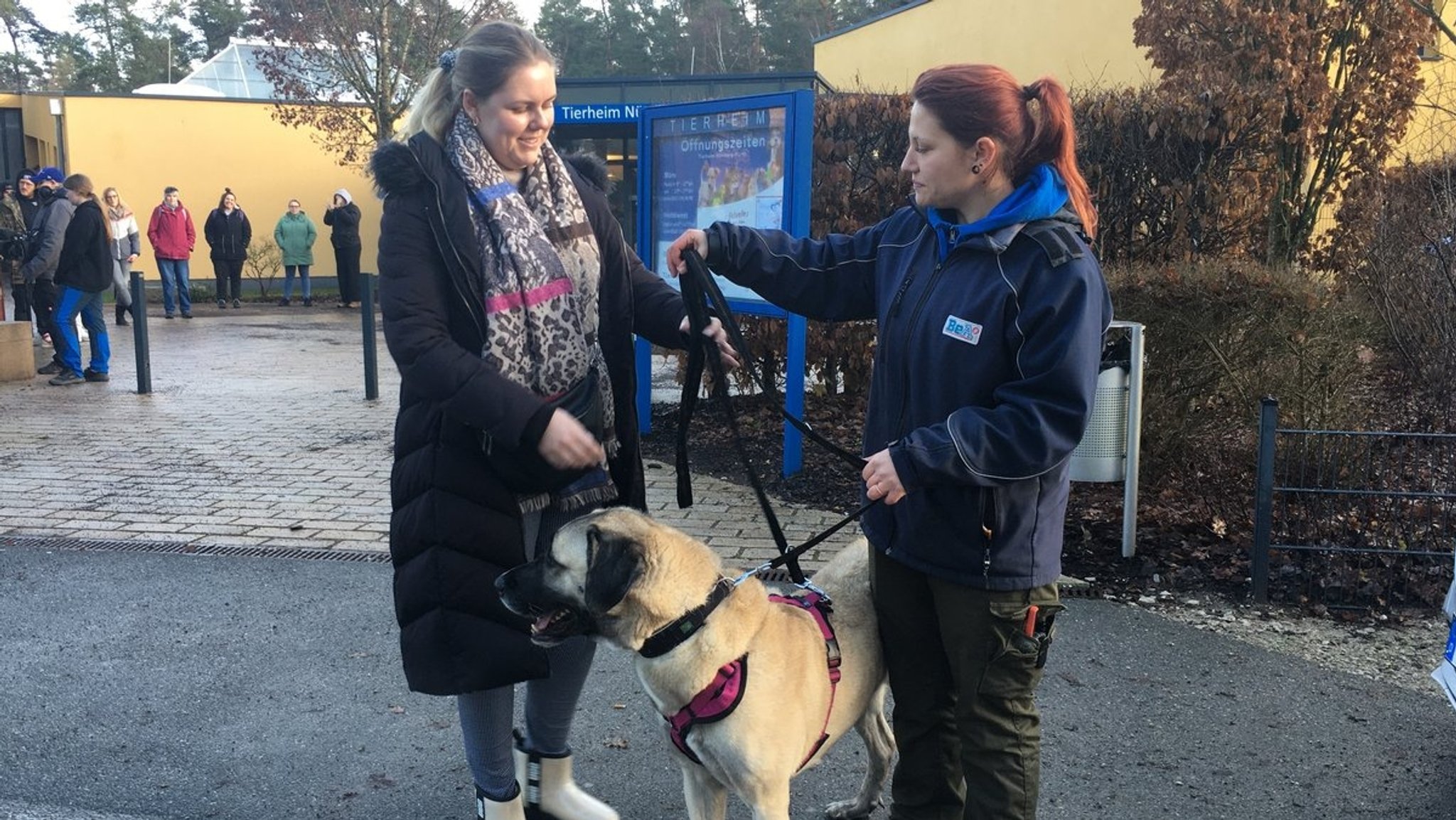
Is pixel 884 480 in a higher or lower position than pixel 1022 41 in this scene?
lower

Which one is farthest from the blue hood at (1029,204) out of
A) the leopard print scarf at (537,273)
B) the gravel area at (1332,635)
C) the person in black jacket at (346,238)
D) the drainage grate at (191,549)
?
the person in black jacket at (346,238)

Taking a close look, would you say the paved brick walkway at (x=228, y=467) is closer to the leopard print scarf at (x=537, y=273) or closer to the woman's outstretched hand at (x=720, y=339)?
the woman's outstretched hand at (x=720, y=339)

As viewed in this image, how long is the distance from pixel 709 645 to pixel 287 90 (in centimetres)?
2452

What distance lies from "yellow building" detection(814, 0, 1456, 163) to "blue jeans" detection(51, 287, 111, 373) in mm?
10258

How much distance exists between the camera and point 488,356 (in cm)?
277

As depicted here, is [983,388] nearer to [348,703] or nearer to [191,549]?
[348,703]

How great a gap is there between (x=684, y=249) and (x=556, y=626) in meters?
1.08

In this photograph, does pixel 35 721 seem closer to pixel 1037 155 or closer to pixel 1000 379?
pixel 1000 379

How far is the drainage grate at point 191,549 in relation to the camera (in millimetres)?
6027

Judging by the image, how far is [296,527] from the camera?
6547 millimetres

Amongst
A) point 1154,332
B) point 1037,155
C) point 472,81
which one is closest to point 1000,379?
point 1037,155

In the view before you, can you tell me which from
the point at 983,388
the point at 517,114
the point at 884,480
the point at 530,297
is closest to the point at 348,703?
the point at 530,297

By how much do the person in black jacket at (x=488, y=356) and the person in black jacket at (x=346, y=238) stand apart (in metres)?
18.3

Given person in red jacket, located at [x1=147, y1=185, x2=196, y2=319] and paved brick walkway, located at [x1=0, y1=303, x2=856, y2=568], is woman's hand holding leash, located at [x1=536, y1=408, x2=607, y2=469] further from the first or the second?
person in red jacket, located at [x1=147, y1=185, x2=196, y2=319]
